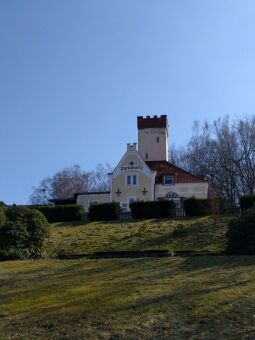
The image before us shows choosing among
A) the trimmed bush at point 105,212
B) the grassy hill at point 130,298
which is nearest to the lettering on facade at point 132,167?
the trimmed bush at point 105,212

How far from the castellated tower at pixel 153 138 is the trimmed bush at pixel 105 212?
23.7 m

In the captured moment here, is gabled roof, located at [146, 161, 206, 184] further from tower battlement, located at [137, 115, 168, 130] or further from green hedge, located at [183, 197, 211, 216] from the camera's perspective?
green hedge, located at [183, 197, 211, 216]

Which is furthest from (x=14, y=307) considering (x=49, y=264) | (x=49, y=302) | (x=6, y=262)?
(x=6, y=262)

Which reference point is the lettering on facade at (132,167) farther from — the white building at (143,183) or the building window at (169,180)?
the building window at (169,180)

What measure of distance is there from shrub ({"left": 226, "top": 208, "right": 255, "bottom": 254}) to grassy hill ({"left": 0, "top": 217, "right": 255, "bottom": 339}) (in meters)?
1.57

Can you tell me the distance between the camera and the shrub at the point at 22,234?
2441 cm

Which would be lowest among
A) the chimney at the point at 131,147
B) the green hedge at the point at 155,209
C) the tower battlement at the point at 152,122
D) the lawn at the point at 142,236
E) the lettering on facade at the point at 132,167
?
the lawn at the point at 142,236

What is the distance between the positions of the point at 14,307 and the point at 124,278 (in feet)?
11.5

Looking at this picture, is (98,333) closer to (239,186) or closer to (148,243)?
(148,243)

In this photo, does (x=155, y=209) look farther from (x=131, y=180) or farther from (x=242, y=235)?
(x=242, y=235)

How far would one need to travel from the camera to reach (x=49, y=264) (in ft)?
67.2

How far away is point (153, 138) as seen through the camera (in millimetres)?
67062

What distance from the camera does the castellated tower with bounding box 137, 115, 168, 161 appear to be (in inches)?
2630

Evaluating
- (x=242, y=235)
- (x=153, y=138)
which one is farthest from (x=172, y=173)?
(x=242, y=235)
